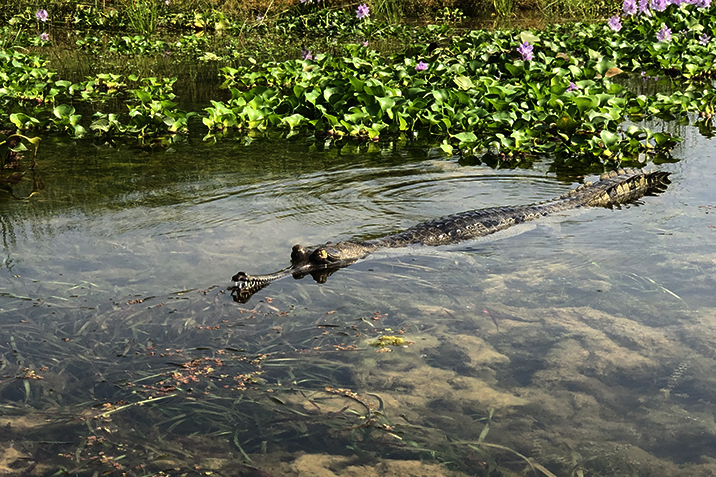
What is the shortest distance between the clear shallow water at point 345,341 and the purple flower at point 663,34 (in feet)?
23.0

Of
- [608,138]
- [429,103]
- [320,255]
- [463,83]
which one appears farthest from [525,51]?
[320,255]

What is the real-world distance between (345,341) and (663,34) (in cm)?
1074

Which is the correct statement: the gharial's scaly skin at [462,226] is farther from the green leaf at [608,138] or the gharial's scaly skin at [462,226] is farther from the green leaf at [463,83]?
the green leaf at [463,83]

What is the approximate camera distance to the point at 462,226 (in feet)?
17.1

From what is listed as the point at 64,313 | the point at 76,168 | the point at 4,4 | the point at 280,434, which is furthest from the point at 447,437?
the point at 4,4

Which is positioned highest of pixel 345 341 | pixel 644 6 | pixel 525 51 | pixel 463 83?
pixel 644 6

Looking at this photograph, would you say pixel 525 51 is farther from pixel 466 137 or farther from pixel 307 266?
pixel 307 266

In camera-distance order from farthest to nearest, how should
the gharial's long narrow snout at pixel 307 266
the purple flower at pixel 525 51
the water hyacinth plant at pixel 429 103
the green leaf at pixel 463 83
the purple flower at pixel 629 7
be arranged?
the purple flower at pixel 629 7, the purple flower at pixel 525 51, the green leaf at pixel 463 83, the water hyacinth plant at pixel 429 103, the gharial's long narrow snout at pixel 307 266

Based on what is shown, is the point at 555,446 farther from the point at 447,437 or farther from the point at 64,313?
the point at 64,313

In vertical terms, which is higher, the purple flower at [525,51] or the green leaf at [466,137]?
the purple flower at [525,51]

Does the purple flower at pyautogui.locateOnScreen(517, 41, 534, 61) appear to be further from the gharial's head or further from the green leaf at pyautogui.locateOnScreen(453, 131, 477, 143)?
the gharial's head

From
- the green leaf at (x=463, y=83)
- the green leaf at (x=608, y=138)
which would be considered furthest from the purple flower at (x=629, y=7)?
the green leaf at (x=608, y=138)

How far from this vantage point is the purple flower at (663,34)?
1222cm

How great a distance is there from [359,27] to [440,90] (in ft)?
32.7
